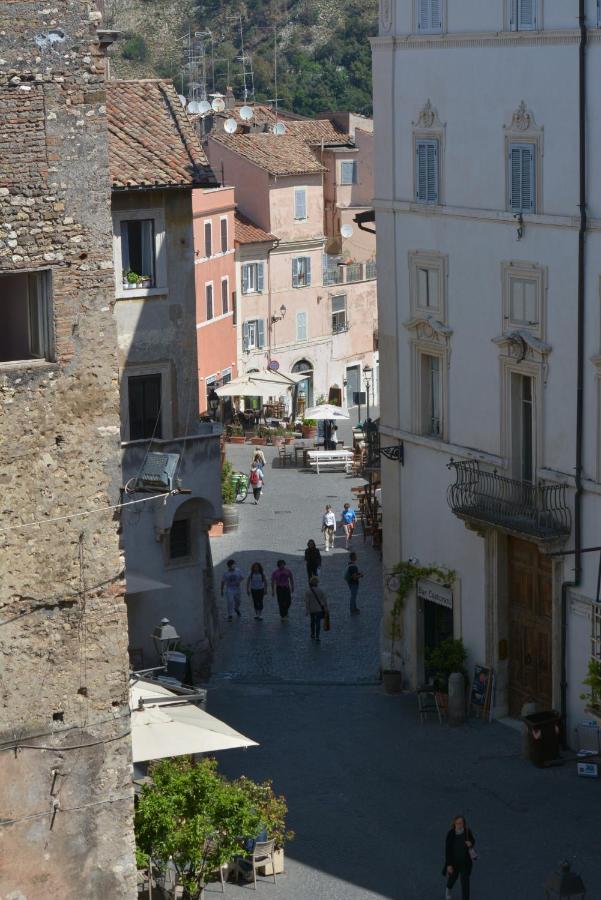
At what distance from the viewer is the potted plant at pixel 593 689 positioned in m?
28.8

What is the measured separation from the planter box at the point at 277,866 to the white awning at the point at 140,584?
9.28 meters

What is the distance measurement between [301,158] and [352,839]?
183 feet

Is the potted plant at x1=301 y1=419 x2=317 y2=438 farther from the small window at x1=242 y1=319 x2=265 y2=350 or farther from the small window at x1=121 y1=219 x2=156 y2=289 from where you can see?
the small window at x1=121 y1=219 x2=156 y2=289

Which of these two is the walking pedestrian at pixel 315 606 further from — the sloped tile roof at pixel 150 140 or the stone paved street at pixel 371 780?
the sloped tile roof at pixel 150 140

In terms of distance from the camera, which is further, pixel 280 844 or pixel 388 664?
pixel 388 664

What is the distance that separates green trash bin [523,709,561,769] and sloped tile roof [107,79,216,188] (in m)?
11.9

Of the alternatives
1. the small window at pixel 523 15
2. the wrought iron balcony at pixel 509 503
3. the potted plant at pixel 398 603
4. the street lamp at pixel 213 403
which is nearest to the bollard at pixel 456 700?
the potted plant at pixel 398 603

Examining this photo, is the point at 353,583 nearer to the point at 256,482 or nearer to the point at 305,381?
the point at 256,482

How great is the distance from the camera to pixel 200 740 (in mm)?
25000

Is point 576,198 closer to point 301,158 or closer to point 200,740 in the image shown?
point 200,740

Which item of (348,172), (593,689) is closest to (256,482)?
(593,689)

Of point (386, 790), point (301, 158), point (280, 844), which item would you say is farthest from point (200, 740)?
point (301, 158)

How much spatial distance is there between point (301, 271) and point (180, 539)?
43.8m

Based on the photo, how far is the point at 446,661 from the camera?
113 ft
